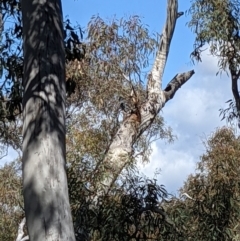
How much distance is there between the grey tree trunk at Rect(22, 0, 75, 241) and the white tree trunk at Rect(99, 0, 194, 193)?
2.49m

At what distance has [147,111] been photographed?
294 inches

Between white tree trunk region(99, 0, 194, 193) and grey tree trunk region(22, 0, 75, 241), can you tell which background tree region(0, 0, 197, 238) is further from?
grey tree trunk region(22, 0, 75, 241)

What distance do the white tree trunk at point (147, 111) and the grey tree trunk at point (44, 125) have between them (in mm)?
2486

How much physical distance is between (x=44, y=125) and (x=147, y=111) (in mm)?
4379

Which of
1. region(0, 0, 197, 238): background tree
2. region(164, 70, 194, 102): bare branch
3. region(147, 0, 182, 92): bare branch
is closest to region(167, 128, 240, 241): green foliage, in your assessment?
region(0, 0, 197, 238): background tree

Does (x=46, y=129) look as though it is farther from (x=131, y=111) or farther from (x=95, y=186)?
(x=131, y=111)

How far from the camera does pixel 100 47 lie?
30.8 ft

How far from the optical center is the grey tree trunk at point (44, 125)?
2.94 meters

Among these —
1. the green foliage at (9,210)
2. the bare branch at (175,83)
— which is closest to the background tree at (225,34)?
the bare branch at (175,83)

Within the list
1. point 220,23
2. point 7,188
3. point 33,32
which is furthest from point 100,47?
point 33,32

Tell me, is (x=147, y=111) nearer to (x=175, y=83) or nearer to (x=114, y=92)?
(x=175, y=83)

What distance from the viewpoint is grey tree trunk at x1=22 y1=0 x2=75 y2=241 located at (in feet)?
9.64

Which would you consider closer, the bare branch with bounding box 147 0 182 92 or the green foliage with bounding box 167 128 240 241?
the green foliage with bounding box 167 128 240 241

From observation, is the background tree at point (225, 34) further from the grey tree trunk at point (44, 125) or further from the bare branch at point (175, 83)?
the grey tree trunk at point (44, 125)
